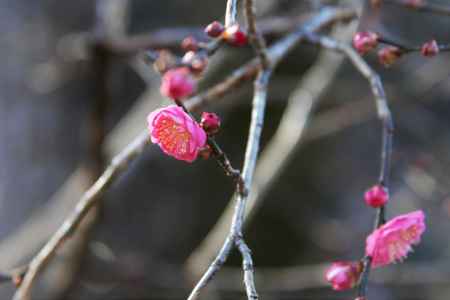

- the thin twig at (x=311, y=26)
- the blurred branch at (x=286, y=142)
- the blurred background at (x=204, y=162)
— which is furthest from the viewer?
the blurred background at (x=204, y=162)

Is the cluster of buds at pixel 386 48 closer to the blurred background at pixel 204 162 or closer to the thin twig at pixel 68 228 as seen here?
the thin twig at pixel 68 228

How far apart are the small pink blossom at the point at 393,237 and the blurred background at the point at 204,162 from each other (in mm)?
1479

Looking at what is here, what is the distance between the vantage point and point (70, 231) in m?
1.51

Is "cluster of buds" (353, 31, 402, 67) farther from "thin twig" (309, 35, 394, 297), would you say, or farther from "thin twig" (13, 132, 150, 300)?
"thin twig" (13, 132, 150, 300)

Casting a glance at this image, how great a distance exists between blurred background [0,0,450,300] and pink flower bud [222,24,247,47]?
4.69 ft

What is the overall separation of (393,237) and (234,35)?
0.45 metres

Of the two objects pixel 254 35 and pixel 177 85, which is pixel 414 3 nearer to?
pixel 254 35

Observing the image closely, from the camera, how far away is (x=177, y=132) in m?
1.09

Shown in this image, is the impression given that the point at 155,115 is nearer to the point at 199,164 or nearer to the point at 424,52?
the point at 424,52

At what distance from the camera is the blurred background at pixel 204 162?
296 centimetres

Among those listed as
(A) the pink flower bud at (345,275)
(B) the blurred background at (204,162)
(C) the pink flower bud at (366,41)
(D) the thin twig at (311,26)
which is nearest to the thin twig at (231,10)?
(C) the pink flower bud at (366,41)

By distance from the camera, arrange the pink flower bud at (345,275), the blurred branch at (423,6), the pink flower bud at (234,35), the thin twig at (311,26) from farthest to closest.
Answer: the thin twig at (311,26)
the blurred branch at (423,6)
the pink flower bud at (345,275)
the pink flower bud at (234,35)

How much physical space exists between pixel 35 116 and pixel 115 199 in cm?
73

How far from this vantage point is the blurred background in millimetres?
2961
